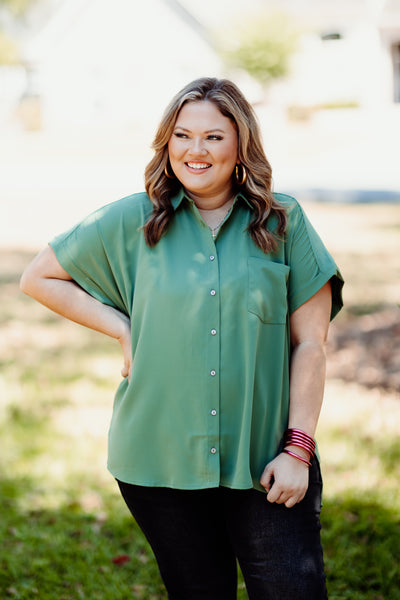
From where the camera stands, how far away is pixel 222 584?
2.40 meters

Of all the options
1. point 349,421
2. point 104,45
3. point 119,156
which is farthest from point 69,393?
point 104,45

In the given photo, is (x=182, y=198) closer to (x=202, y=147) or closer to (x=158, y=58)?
(x=202, y=147)

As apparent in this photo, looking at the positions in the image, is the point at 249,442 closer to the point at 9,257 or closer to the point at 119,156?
the point at 9,257

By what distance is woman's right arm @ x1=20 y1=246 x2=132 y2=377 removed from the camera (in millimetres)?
2398

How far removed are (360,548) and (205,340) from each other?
6.62 ft

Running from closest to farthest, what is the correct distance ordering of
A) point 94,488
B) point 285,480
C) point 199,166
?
point 285,480 < point 199,166 < point 94,488

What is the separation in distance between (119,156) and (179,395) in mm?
21175

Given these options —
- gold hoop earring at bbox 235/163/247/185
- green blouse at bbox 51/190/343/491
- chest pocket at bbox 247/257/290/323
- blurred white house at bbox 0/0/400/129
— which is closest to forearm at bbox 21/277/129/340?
green blouse at bbox 51/190/343/491

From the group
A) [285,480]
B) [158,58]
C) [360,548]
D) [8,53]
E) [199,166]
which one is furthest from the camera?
[8,53]

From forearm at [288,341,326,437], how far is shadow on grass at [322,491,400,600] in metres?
1.52

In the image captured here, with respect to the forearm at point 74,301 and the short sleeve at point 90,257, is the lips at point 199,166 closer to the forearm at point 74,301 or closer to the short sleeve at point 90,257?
the short sleeve at point 90,257

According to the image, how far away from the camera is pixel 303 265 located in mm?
2246

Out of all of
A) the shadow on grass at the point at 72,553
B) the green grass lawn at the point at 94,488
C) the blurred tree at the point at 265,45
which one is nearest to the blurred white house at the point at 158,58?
the blurred tree at the point at 265,45

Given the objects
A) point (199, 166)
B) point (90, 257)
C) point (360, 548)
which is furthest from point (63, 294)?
point (360, 548)
